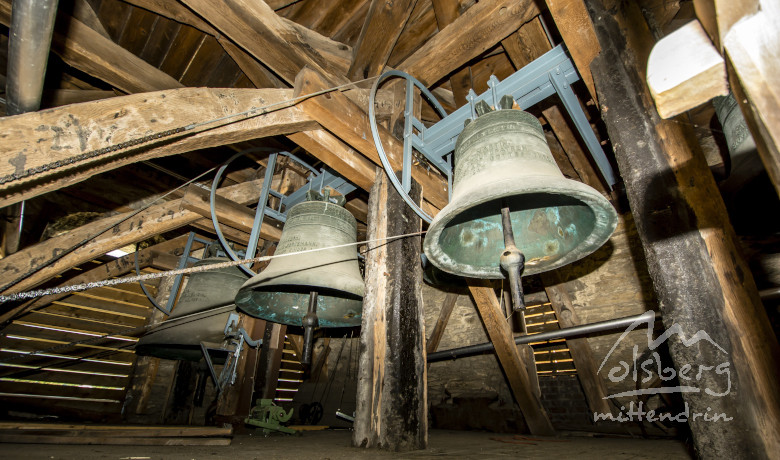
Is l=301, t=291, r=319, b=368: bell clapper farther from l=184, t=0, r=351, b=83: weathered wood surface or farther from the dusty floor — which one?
l=184, t=0, r=351, b=83: weathered wood surface

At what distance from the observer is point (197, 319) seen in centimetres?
309

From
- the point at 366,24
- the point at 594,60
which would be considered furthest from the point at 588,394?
the point at 366,24

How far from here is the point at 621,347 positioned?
153 inches

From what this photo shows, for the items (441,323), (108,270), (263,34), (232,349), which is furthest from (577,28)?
(108,270)

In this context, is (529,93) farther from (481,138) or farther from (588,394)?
(588,394)

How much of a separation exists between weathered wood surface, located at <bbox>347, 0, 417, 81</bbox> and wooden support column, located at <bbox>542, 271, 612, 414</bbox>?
134 inches

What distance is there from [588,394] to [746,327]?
3.58 meters

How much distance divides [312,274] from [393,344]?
589mm

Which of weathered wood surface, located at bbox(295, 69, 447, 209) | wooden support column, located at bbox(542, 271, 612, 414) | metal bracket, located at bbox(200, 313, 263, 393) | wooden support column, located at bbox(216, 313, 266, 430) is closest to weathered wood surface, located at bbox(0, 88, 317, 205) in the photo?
weathered wood surface, located at bbox(295, 69, 447, 209)

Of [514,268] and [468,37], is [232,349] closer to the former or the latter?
[514,268]

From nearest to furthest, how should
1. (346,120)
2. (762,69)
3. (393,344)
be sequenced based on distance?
1. (762,69)
2. (393,344)
3. (346,120)

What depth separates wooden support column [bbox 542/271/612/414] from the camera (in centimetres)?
388

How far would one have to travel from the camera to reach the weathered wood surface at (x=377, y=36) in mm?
2275

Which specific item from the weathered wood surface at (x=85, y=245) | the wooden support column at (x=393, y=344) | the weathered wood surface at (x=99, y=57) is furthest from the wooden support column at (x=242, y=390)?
the weathered wood surface at (x=99, y=57)
